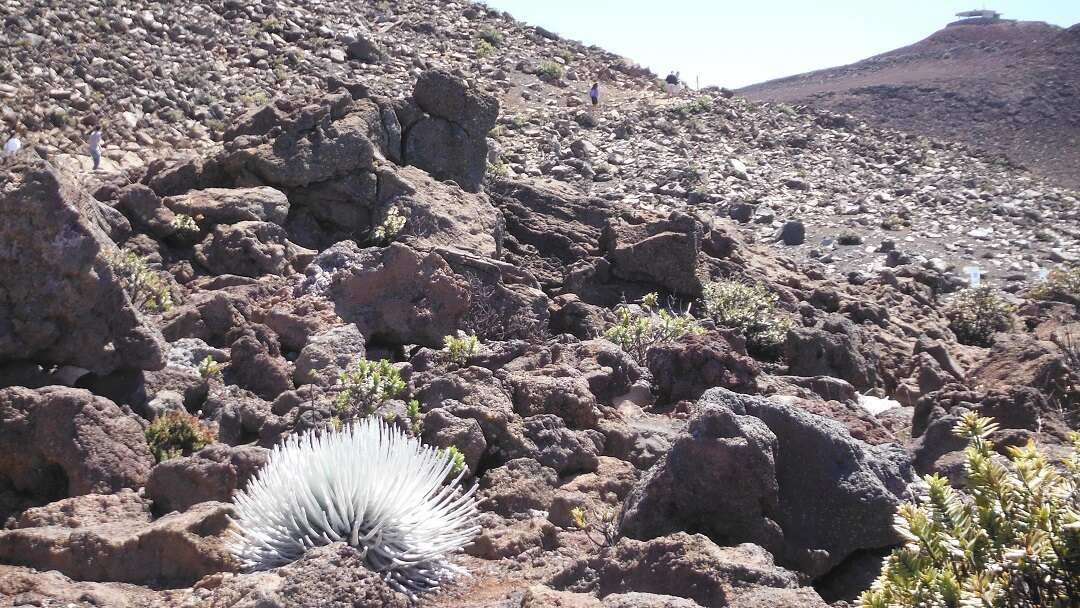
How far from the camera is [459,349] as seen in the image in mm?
5938

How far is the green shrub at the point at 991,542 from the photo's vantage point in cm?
207

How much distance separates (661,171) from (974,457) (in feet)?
58.6

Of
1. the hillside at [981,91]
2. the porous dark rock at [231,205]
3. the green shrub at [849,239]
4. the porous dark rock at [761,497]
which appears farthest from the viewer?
the hillside at [981,91]

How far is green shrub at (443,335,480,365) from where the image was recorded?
5.92 m

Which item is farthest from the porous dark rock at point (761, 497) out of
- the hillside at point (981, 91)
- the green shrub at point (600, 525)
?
the hillside at point (981, 91)

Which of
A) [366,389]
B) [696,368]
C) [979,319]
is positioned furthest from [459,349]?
[979,319]

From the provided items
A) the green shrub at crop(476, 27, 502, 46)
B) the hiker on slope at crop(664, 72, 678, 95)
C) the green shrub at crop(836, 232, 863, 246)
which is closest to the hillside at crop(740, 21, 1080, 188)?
the hiker on slope at crop(664, 72, 678, 95)

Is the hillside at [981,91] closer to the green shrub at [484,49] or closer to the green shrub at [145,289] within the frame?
the green shrub at [484,49]

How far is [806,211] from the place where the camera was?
19.5m

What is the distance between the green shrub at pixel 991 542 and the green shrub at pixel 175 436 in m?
3.36

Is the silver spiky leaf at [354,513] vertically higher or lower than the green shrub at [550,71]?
lower

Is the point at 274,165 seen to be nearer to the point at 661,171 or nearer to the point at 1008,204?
the point at 661,171

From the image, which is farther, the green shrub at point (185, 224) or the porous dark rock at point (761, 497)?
the green shrub at point (185, 224)

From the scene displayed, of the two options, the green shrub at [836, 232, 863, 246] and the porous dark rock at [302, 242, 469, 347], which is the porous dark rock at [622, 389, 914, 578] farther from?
the green shrub at [836, 232, 863, 246]
